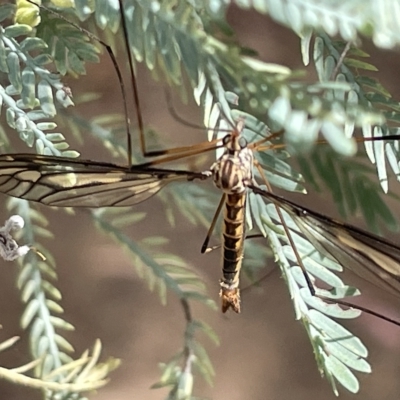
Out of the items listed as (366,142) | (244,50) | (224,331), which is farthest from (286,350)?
(244,50)

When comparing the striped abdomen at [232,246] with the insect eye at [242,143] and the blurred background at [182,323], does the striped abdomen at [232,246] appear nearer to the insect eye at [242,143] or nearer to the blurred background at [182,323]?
the insect eye at [242,143]

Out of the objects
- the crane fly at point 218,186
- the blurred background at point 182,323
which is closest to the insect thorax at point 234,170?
the crane fly at point 218,186

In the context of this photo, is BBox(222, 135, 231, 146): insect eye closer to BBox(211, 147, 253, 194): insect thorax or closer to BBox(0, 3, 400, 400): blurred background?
BBox(211, 147, 253, 194): insect thorax

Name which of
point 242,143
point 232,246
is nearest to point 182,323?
point 232,246

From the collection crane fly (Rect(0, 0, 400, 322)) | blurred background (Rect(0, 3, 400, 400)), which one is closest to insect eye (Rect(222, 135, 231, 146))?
crane fly (Rect(0, 0, 400, 322))

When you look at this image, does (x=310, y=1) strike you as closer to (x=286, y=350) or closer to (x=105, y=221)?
(x=105, y=221)
